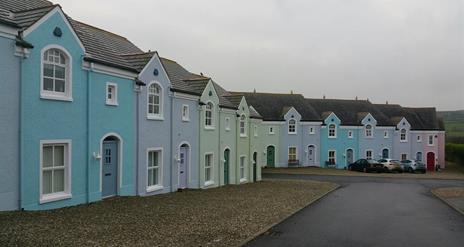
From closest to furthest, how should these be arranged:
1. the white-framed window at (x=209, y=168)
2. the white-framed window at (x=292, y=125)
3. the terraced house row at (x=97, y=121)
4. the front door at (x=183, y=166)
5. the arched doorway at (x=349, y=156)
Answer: the terraced house row at (x=97, y=121), the front door at (x=183, y=166), the white-framed window at (x=209, y=168), the white-framed window at (x=292, y=125), the arched doorway at (x=349, y=156)

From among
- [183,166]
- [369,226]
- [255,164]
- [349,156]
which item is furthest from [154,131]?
[349,156]

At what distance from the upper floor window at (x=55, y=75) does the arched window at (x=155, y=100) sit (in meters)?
5.54

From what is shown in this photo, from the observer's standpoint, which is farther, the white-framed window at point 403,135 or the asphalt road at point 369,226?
the white-framed window at point 403,135

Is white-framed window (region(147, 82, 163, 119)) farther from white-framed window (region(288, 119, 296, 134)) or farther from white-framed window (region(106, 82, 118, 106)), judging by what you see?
white-framed window (region(288, 119, 296, 134))

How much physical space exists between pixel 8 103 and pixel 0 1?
4325 millimetres

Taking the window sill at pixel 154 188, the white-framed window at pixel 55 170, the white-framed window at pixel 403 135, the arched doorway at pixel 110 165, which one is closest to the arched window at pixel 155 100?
the arched doorway at pixel 110 165

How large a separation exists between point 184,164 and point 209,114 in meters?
4.40

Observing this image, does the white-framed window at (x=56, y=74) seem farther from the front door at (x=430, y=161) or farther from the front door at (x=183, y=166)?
the front door at (x=430, y=161)

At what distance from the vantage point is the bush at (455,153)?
210 feet

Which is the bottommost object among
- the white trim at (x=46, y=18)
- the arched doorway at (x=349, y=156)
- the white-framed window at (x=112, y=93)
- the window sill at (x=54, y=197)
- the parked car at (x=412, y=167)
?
the parked car at (x=412, y=167)

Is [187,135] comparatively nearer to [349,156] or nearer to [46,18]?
[46,18]

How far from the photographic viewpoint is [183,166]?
2434 cm

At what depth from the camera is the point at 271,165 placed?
56.8m

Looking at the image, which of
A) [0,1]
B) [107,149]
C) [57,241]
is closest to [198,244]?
[57,241]
